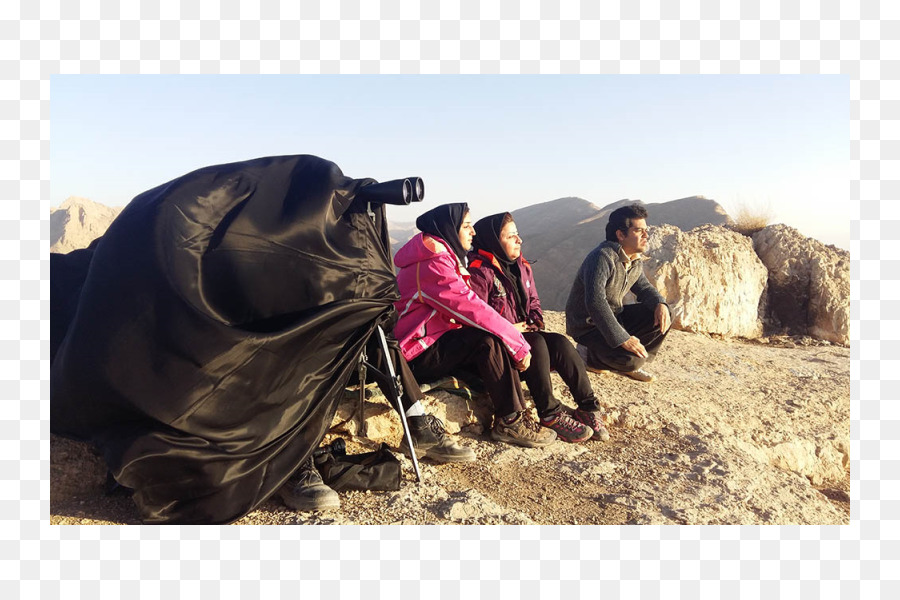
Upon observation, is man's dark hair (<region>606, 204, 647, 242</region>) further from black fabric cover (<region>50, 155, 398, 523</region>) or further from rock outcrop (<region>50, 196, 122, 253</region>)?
rock outcrop (<region>50, 196, 122, 253</region>)

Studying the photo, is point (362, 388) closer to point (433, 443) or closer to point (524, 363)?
point (433, 443)

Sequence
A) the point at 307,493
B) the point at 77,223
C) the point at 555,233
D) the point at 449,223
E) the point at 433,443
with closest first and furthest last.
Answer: the point at 307,493, the point at 433,443, the point at 449,223, the point at 77,223, the point at 555,233

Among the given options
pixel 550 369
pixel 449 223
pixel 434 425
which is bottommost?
pixel 434 425

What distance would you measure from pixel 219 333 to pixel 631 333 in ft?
11.5

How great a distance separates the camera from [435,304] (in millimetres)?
3887

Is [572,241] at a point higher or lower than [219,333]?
lower

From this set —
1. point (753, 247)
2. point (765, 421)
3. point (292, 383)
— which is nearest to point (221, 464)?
point (292, 383)

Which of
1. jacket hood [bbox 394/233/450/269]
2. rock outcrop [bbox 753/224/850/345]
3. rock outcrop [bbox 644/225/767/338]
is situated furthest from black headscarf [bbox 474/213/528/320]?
rock outcrop [bbox 753/224/850/345]

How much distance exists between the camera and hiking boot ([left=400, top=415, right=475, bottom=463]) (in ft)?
11.7

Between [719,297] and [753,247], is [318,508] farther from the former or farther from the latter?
[753,247]

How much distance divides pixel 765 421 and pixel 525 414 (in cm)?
216

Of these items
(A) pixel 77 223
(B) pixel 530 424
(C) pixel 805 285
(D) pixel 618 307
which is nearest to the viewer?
(B) pixel 530 424

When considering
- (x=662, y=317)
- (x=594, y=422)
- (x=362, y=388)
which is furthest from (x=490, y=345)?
(x=662, y=317)

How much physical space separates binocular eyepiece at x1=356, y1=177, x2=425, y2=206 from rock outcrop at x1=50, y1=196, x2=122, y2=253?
12773 millimetres
